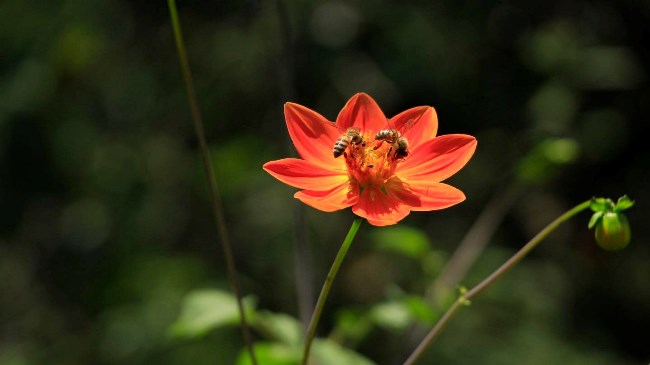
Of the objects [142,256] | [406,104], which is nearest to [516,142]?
[406,104]

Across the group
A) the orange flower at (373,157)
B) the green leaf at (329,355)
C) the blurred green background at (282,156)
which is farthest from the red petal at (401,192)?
the blurred green background at (282,156)

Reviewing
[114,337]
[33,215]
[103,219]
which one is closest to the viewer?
[114,337]

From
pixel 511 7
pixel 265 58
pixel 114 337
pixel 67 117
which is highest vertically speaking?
pixel 511 7

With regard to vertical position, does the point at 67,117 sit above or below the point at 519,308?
below

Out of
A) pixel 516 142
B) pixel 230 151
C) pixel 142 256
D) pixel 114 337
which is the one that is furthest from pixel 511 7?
pixel 114 337

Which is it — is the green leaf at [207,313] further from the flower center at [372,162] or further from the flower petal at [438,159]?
the flower petal at [438,159]

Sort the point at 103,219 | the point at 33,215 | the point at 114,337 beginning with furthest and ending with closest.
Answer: the point at 33,215 → the point at 103,219 → the point at 114,337

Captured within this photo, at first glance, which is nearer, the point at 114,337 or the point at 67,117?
the point at 114,337

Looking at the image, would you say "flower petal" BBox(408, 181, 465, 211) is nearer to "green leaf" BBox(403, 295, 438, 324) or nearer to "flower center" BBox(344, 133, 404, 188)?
"flower center" BBox(344, 133, 404, 188)

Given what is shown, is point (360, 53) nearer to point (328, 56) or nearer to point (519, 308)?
point (328, 56)
